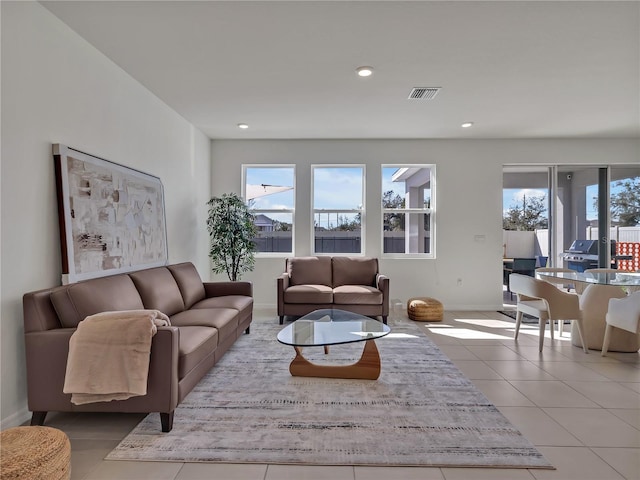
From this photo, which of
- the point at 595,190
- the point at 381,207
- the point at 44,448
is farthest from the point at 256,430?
the point at 595,190

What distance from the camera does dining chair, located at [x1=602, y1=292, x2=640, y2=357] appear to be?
10.2ft

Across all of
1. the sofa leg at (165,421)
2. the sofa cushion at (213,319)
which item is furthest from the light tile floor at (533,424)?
the sofa cushion at (213,319)

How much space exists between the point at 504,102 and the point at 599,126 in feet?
6.58

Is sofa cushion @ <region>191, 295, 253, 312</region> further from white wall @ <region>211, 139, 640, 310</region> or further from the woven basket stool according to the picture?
the woven basket stool

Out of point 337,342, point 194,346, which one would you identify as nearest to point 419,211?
point 337,342

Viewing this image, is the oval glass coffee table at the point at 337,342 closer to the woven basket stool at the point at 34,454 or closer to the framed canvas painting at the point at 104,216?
the woven basket stool at the point at 34,454

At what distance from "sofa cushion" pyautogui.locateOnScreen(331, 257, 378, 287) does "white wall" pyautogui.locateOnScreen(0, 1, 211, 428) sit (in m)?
3.07

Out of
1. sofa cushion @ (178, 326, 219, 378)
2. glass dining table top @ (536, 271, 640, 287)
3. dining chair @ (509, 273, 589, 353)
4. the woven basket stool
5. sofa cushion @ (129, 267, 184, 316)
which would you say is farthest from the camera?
dining chair @ (509, 273, 589, 353)

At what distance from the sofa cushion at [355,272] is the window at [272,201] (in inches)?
41.0

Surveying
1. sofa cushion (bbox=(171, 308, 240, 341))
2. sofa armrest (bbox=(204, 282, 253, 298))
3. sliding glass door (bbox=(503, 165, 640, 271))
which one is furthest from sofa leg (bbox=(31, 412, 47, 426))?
sliding glass door (bbox=(503, 165, 640, 271))

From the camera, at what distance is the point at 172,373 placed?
2.08 metres

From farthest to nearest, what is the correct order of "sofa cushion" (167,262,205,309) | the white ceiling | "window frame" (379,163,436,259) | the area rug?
1. "window frame" (379,163,436,259)
2. "sofa cushion" (167,262,205,309)
3. the white ceiling
4. the area rug

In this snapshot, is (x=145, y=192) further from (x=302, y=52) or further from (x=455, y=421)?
(x=455, y=421)

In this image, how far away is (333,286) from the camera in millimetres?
5082
